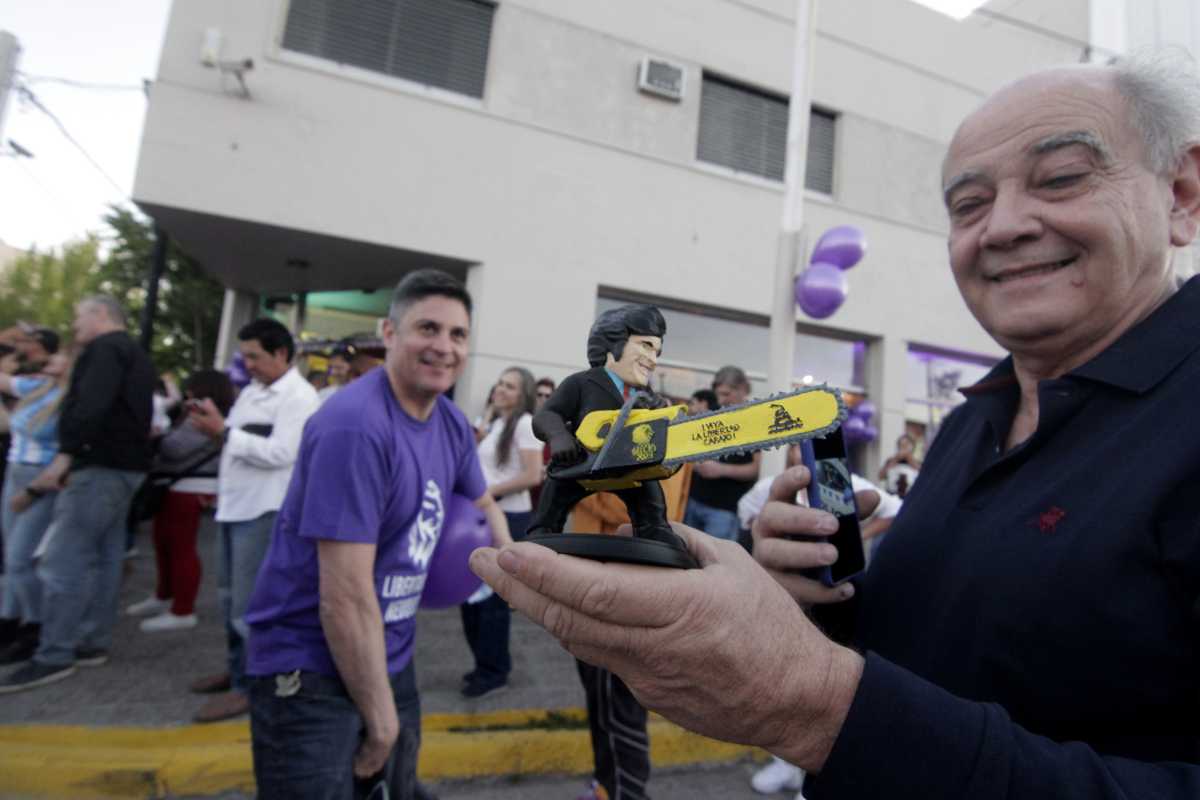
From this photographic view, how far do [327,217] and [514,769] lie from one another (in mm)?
4285

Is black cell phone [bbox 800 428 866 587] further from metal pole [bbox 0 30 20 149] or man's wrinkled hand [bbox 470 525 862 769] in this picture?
metal pole [bbox 0 30 20 149]

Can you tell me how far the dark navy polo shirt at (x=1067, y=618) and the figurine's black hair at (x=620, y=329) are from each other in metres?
0.50

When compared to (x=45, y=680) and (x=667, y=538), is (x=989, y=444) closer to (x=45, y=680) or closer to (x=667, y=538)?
(x=667, y=538)

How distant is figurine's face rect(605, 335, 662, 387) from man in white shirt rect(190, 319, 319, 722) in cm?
336

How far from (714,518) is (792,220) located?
120 centimetres

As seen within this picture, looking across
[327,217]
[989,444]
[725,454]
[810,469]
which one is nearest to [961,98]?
[989,444]

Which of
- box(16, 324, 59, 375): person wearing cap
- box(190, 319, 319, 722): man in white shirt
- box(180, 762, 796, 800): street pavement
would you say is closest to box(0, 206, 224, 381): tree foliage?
box(16, 324, 59, 375): person wearing cap

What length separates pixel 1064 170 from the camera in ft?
3.17

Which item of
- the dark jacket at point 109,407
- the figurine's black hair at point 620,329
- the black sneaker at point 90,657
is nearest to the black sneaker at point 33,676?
the black sneaker at point 90,657

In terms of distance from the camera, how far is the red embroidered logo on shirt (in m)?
0.90

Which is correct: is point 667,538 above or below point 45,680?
above

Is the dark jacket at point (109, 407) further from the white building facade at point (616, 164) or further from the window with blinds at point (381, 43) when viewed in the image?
the window with blinds at point (381, 43)

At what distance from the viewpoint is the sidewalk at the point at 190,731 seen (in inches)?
123

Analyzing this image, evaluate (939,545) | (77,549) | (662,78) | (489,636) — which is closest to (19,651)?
(77,549)
